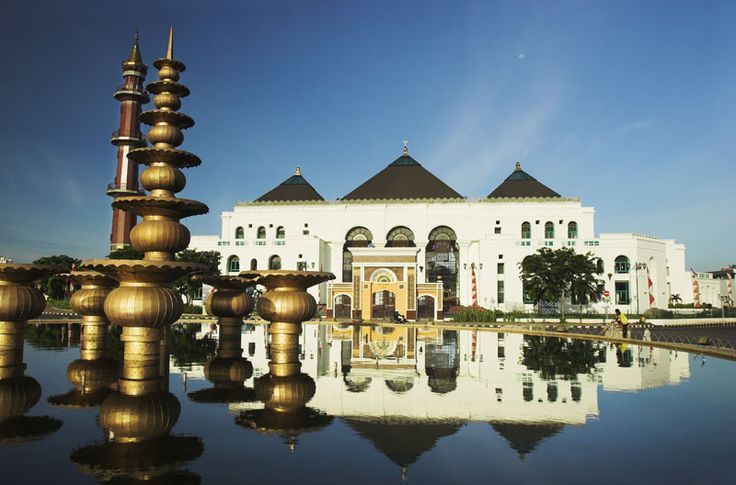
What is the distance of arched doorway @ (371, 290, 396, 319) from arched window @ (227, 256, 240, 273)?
16812 millimetres

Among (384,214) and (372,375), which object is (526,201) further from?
(372,375)

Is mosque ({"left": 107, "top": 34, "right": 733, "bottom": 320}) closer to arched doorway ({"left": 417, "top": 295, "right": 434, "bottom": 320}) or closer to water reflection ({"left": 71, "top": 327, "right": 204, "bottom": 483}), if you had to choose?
arched doorway ({"left": 417, "top": 295, "right": 434, "bottom": 320})

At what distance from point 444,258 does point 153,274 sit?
4507 centimetres

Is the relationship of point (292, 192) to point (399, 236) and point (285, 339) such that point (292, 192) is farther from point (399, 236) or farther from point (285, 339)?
point (285, 339)

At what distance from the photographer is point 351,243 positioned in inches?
2271

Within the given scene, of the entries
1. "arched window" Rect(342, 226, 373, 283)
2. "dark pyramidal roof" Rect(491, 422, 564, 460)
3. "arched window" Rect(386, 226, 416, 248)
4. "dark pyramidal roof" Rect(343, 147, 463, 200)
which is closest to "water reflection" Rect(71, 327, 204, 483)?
"dark pyramidal roof" Rect(491, 422, 564, 460)

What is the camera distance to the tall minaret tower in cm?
5134

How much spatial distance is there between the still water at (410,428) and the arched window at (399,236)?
39.6 m

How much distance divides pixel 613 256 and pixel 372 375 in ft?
135

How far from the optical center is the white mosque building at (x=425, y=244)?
44719 millimetres

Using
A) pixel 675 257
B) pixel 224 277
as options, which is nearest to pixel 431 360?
pixel 224 277

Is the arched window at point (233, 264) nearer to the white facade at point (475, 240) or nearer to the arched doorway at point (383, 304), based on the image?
the white facade at point (475, 240)

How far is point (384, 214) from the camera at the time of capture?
57.3 m

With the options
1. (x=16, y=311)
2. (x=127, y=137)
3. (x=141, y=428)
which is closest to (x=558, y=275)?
(x=16, y=311)
